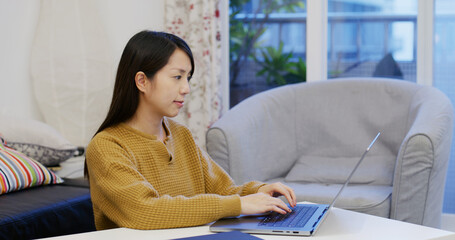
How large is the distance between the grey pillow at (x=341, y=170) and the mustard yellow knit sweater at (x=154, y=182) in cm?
115

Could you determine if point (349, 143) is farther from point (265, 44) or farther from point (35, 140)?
point (35, 140)

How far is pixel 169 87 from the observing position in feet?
4.72

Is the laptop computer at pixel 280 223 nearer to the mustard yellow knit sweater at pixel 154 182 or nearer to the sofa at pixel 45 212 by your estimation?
the mustard yellow knit sweater at pixel 154 182

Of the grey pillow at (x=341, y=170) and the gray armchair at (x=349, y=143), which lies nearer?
the gray armchair at (x=349, y=143)

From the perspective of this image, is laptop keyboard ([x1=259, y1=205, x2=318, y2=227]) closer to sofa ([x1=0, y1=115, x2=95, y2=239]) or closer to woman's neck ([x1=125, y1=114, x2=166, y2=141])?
woman's neck ([x1=125, y1=114, x2=166, y2=141])

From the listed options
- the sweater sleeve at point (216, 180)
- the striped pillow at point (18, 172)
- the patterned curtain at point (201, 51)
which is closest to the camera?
the sweater sleeve at point (216, 180)

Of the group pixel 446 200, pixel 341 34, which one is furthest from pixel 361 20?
pixel 446 200

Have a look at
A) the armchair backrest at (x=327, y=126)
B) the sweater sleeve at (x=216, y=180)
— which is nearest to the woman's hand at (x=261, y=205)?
the sweater sleeve at (x=216, y=180)

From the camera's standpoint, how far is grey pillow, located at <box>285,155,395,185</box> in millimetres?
2617

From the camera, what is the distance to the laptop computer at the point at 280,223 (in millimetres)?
1151

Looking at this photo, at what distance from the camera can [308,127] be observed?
2969 mm

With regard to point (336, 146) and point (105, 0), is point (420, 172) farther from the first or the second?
point (105, 0)

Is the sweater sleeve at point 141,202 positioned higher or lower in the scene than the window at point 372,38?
lower

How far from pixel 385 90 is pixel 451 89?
21.5 inches
